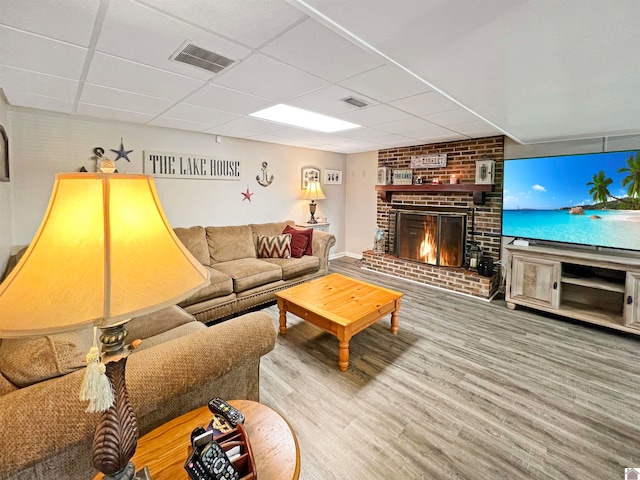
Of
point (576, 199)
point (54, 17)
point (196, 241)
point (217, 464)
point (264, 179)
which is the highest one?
point (54, 17)

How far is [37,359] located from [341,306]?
6.41ft

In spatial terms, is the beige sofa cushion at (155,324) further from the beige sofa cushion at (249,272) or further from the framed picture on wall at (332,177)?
the framed picture on wall at (332,177)

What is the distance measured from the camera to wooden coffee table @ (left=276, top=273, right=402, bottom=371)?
7.63 ft

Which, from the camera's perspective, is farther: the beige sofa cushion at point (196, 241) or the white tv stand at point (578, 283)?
the beige sofa cushion at point (196, 241)

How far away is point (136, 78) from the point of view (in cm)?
203

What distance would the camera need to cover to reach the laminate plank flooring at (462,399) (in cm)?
155

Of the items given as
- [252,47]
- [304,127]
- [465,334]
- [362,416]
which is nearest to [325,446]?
[362,416]

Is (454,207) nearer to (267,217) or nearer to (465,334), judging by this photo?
(465,334)

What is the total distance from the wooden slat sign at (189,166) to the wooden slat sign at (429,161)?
2844 millimetres

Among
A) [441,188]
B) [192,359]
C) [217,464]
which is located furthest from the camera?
[441,188]

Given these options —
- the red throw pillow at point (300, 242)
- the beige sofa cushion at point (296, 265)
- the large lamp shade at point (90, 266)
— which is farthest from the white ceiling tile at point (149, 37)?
the red throw pillow at point (300, 242)

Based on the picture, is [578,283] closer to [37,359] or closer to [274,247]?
[274,247]

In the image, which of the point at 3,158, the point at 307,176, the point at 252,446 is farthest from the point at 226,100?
the point at 307,176

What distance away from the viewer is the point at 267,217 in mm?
4844
